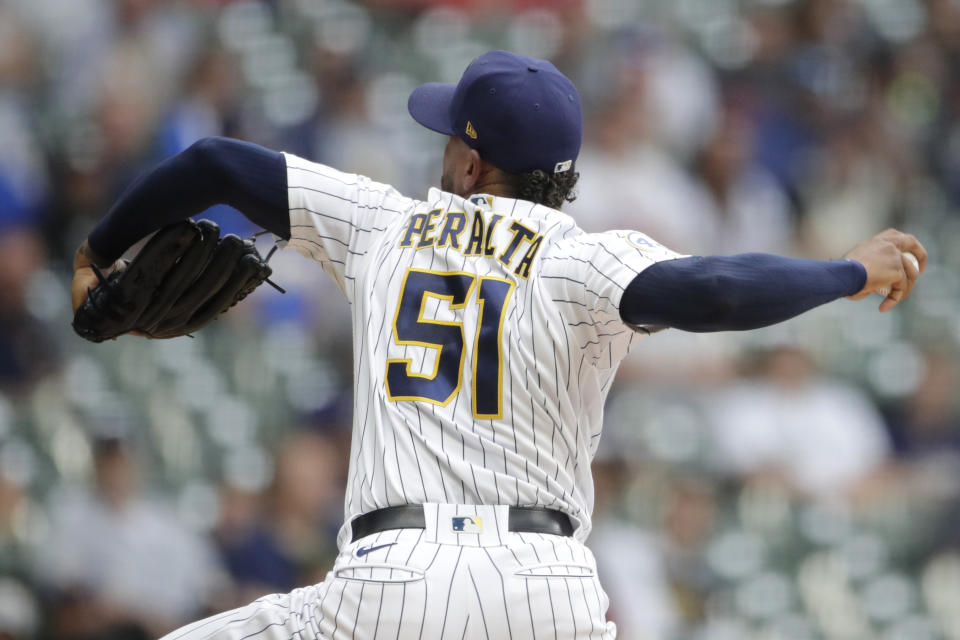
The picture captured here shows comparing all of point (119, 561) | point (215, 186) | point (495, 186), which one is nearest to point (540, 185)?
point (495, 186)

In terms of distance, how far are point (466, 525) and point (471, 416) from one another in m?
0.20

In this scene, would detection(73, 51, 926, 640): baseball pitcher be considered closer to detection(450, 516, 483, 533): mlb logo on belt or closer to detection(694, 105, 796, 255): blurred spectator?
detection(450, 516, 483, 533): mlb logo on belt

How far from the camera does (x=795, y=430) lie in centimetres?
659

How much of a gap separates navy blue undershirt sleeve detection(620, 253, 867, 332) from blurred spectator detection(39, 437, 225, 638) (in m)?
3.75

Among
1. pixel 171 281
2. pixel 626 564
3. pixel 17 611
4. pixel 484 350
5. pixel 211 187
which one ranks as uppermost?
pixel 211 187

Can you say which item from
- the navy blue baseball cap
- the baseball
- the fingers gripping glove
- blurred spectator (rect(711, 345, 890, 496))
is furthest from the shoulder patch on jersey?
blurred spectator (rect(711, 345, 890, 496))

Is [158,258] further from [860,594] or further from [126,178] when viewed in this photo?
[860,594]

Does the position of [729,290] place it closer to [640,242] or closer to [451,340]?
[640,242]

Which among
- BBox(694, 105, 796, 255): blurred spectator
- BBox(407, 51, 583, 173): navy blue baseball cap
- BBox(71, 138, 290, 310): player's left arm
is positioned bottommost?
BBox(71, 138, 290, 310): player's left arm

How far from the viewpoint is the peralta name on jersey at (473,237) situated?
2562 millimetres

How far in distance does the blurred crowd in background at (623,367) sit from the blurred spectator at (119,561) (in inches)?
0.4

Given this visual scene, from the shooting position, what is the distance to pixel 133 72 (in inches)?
261

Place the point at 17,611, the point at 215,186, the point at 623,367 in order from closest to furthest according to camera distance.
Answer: the point at 215,186 → the point at 17,611 → the point at 623,367

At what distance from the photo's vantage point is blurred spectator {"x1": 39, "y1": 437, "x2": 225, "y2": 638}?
18.3 ft
